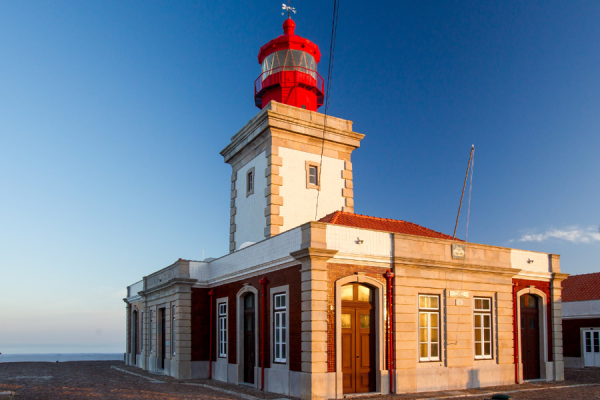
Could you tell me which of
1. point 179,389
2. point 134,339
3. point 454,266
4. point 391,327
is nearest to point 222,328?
point 179,389

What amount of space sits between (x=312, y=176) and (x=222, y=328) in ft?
21.3

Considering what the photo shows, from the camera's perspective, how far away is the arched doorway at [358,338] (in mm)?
13336

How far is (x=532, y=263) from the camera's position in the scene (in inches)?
702

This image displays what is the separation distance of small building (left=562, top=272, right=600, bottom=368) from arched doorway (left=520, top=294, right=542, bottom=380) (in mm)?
7923

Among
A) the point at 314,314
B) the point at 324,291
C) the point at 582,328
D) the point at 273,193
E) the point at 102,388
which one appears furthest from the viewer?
the point at 582,328

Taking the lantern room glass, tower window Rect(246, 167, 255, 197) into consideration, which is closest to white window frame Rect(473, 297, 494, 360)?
tower window Rect(246, 167, 255, 197)

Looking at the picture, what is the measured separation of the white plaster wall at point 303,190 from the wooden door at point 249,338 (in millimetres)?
3280

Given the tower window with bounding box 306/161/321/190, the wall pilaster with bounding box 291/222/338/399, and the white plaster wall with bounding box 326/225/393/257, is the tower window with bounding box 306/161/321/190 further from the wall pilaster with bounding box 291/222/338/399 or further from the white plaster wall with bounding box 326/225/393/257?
the wall pilaster with bounding box 291/222/338/399

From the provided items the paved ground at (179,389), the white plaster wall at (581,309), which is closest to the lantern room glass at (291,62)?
the paved ground at (179,389)

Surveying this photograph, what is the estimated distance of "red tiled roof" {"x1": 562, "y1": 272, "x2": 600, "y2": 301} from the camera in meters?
25.0

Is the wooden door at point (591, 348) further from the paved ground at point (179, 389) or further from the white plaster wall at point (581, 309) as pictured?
the paved ground at point (179, 389)

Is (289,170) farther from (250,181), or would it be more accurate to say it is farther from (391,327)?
(391,327)

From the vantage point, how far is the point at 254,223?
19766 mm

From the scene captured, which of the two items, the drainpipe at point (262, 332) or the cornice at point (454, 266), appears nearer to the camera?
the cornice at point (454, 266)
